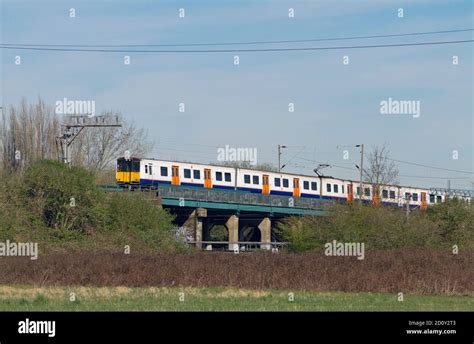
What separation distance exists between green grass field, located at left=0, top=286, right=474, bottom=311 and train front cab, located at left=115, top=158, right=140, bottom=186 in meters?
28.6

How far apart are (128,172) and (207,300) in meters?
34.6

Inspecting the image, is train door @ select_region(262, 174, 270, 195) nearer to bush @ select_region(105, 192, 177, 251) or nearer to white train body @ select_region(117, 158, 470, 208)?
white train body @ select_region(117, 158, 470, 208)

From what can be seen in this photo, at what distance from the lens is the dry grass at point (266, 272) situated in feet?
89.5

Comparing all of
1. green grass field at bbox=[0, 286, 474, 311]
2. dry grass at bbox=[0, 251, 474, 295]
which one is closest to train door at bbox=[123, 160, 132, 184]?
dry grass at bbox=[0, 251, 474, 295]

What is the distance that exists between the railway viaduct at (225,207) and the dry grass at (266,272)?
19.9 metres

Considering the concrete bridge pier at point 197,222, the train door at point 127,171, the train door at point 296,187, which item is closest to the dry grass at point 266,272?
the train door at point 127,171

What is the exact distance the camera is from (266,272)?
2830 centimetres

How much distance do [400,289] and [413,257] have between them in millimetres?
2098

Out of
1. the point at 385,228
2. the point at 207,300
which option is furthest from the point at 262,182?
the point at 207,300

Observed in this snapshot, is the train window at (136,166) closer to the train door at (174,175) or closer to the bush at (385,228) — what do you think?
the train door at (174,175)

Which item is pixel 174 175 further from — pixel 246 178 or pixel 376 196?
pixel 376 196

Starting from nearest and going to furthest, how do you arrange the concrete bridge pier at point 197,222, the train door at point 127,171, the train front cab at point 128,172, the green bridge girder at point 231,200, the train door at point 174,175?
the green bridge girder at point 231,200 → the train front cab at point 128,172 → the train door at point 127,171 → the train door at point 174,175 → the concrete bridge pier at point 197,222
